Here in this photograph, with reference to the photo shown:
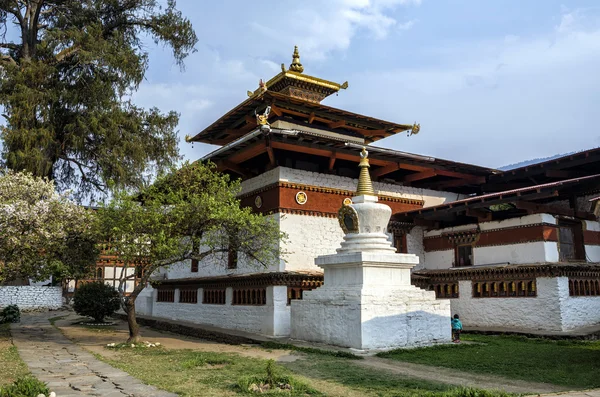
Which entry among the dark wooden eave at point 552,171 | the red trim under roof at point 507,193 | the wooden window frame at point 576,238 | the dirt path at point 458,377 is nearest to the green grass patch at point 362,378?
the dirt path at point 458,377

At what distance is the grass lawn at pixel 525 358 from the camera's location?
8406 mm

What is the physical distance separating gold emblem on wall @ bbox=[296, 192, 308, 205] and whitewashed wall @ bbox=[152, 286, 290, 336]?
2983 millimetres

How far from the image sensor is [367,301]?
1148 cm

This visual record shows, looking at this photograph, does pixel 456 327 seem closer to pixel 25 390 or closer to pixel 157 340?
pixel 157 340

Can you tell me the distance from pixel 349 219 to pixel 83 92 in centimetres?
1485

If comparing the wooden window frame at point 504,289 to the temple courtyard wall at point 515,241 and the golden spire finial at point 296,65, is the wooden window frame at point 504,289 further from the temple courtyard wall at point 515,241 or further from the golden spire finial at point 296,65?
the golden spire finial at point 296,65

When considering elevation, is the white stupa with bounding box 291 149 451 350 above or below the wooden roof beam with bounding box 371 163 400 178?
below

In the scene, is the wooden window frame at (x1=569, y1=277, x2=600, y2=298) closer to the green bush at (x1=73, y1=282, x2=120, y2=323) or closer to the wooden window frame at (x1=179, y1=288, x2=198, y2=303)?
the wooden window frame at (x1=179, y1=288, x2=198, y2=303)

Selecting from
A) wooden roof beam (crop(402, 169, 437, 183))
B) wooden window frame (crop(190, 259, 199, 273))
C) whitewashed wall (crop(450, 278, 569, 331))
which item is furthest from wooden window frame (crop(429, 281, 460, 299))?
wooden window frame (crop(190, 259, 199, 273))

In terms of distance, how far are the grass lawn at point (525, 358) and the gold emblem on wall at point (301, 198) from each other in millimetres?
6406

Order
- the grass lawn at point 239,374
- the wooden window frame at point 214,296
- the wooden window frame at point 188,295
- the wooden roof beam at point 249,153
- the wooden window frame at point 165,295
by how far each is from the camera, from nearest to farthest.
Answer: the grass lawn at point 239,374 → the wooden roof beam at point 249,153 → the wooden window frame at point 214,296 → the wooden window frame at point 188,295 → the wooden window frame at point 165,295

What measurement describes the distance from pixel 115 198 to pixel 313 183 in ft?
21.9

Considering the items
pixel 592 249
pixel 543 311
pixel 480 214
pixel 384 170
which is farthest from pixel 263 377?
pixel 592 249

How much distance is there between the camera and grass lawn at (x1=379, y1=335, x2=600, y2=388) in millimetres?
8406
